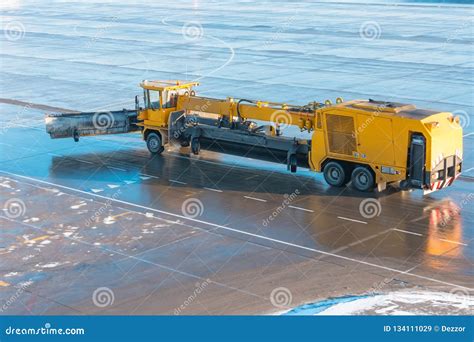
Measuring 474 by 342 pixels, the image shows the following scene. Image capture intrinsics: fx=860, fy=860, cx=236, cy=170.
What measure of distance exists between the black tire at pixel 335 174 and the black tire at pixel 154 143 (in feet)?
24.2

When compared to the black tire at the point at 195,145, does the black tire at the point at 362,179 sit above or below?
below

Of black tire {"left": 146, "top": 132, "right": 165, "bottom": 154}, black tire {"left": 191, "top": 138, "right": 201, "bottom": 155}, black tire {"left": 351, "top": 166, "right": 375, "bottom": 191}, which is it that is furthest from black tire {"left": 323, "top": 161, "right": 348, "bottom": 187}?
black tire {"left": 146, "top": 132, "right": 165, "bottom": 154}

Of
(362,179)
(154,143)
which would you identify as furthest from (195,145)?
(362,179)

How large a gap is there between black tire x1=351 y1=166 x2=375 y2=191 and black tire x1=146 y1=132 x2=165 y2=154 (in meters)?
8.41

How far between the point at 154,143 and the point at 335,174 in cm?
808

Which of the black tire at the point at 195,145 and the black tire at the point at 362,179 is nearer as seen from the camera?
the black tire at the point at 362,179

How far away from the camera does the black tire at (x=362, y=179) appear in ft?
87.4

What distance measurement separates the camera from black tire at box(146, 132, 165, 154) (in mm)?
32312

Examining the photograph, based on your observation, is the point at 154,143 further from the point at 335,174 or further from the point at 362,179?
the point at 362,179

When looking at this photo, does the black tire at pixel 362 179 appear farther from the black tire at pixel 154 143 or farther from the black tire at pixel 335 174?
the black tire at pixel 154 143

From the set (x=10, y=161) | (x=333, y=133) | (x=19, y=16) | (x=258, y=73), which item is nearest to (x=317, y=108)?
(x=333, y=133)

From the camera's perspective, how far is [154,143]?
32.4 meters

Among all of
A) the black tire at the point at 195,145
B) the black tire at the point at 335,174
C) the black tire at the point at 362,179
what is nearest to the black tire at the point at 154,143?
the black tire at the point at 195,145

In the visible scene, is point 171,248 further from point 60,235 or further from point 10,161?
point 10,161
